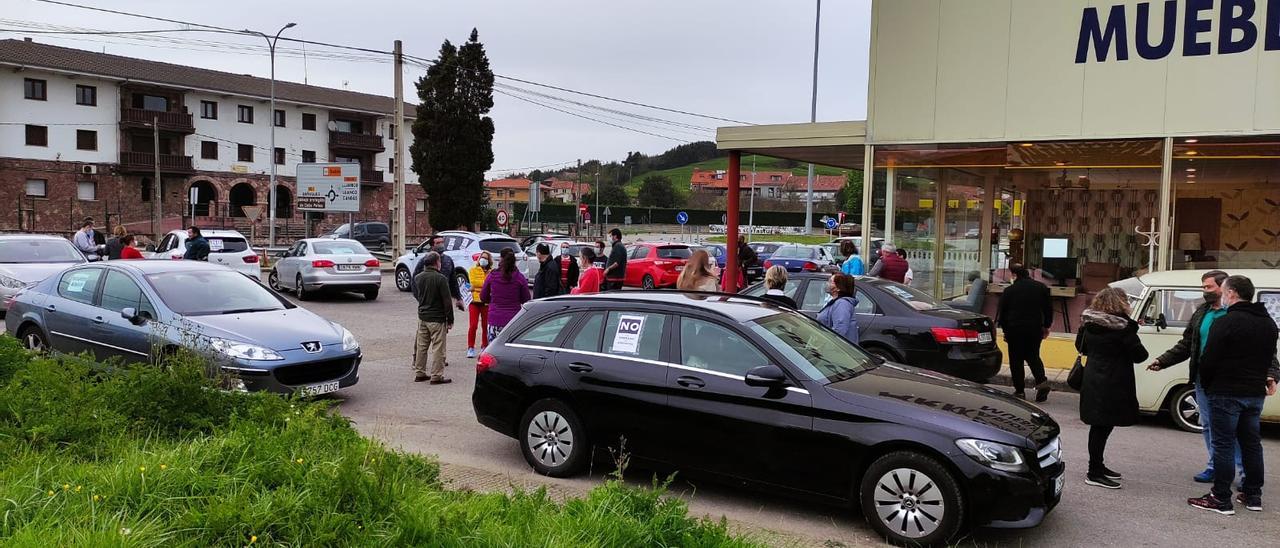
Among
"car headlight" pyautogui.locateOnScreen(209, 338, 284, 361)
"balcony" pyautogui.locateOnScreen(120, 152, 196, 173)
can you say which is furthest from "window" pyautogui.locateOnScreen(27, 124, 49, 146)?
"car headlight" pyautogui.locateOnScreen(209, 338, 284, 361)

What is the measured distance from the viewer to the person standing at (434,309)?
34.1 ft

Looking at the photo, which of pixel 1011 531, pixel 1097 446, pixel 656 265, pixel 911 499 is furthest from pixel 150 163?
pixel 1011 531

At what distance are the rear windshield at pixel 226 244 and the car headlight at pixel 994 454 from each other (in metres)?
19.8

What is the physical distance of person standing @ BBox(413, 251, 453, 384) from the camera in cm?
1038

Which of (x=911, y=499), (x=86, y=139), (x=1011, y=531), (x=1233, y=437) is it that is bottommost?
(x=1011, y=531)

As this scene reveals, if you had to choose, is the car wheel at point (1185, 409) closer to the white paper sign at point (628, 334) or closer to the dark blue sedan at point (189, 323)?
the white paper sign at point (628, 334)

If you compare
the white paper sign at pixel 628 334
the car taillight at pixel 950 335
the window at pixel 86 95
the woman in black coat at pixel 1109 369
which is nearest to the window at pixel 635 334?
the white paper sign at pixel 628 334

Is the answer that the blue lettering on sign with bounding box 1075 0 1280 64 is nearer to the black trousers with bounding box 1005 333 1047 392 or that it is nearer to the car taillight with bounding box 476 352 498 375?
the black trousers with bounding box 1005 333 1047 392

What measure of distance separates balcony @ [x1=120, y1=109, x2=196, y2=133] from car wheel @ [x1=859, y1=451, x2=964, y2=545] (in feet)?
184

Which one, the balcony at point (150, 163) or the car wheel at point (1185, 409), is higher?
the balcony at point (150, 163)

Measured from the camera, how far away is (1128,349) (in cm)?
636

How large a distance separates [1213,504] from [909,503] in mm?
2511

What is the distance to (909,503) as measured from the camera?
5.25 meters

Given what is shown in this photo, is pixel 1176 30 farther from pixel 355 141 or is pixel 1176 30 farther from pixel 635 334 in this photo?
pixel 355 141
